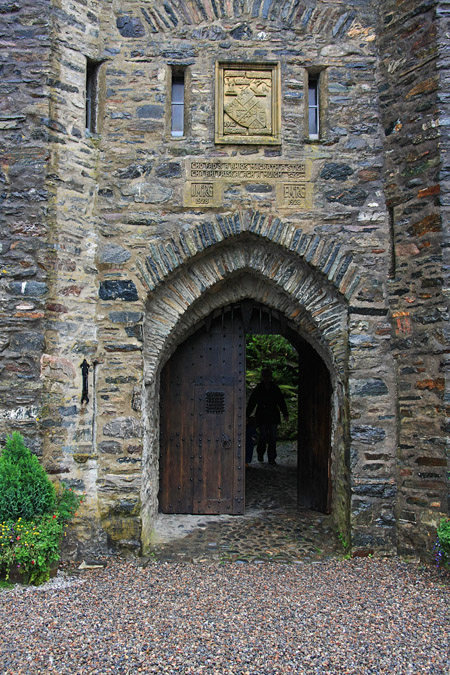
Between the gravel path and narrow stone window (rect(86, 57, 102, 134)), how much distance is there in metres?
3.98

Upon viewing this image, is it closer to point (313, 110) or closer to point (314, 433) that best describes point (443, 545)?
point (314, 433)

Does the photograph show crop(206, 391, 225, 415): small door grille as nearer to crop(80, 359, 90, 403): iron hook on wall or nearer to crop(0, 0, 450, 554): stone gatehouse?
crop(0, 0, 450, 554): stone gatehouse

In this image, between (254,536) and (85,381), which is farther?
(254,536)

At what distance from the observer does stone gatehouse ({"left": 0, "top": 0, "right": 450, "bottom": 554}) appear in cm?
443

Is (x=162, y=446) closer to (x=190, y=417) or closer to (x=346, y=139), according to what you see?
(x=190, y=417)

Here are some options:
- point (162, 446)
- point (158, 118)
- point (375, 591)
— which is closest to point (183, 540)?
point (162, 446)

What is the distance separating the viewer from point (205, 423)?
232 inches

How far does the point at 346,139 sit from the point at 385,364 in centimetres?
213

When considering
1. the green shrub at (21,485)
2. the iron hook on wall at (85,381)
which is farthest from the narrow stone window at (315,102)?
the green shrub at (21,485)

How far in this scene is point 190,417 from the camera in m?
5.88

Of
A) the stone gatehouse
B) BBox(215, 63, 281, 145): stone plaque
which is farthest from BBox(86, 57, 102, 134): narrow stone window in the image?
BBox(215, 63, 281, 145): stone plaque

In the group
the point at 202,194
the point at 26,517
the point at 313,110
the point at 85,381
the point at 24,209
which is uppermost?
the point at 313,110

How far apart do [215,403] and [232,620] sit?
8.90ft

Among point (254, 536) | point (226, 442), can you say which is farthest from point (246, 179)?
point (254, 536)
